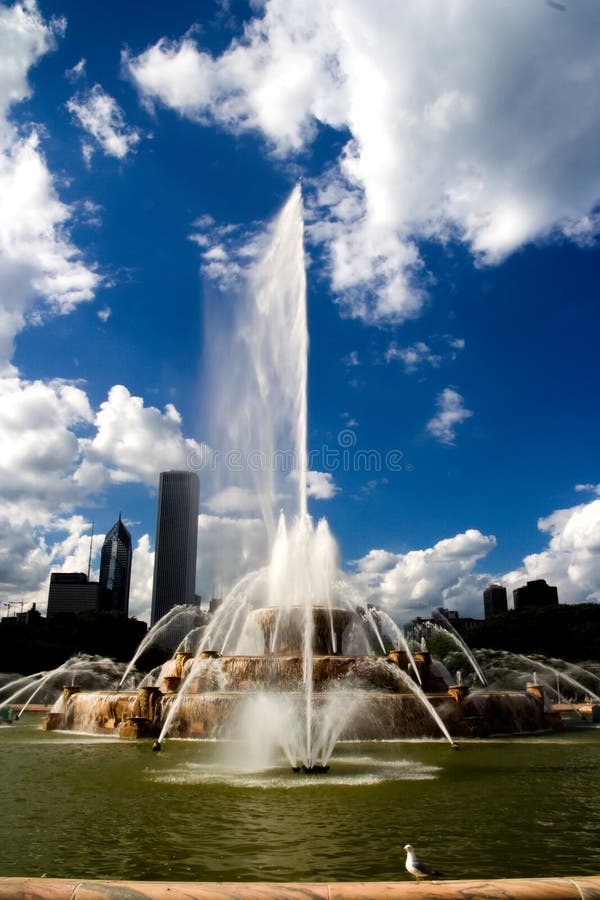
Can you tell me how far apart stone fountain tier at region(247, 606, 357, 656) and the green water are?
15.7 meters

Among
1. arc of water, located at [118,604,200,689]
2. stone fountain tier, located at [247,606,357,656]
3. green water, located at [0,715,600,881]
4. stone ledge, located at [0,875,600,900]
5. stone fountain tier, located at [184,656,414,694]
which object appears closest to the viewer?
stone ledge, located at [0,875,600,900]

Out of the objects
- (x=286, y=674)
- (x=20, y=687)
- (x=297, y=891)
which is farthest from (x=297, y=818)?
(x=20, y=687)

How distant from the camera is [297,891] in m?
5.64

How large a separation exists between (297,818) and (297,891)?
5472mm

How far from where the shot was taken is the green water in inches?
316

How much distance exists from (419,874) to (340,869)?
4.86 ft

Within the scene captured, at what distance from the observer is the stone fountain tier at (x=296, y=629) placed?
1364 inches

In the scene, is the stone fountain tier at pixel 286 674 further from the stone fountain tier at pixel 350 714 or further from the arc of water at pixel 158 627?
the arc of water at pixel 158 627

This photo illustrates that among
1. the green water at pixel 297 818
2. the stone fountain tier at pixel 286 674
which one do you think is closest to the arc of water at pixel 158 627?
the stone fountain tier at pixel 286 674

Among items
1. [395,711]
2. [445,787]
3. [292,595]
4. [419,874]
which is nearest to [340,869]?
[419,874]

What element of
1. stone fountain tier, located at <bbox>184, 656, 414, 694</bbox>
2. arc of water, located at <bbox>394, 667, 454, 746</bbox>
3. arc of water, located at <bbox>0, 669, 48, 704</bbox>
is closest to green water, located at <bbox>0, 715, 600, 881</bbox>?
arc of water, located at <bbox>394, 667, 454, 746</bbox>

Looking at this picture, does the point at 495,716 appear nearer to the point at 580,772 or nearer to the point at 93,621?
the point at 580,772

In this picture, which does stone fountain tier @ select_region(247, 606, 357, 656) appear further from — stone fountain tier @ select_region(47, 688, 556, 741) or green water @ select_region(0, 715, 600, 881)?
green water @ select_region(0, 715, 600, 881)

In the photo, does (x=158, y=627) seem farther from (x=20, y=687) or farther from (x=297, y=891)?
(x=297, y=891)
